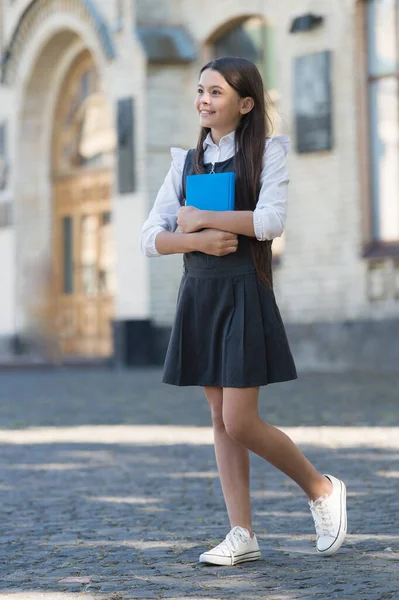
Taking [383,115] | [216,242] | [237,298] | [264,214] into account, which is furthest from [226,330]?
[383,115]

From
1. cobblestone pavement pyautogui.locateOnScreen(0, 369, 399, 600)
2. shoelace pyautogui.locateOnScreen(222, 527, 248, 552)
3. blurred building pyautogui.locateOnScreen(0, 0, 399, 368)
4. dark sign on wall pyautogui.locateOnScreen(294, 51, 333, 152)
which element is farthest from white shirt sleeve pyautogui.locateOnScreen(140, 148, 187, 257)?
dark sign on wall pyautogui.locateOnScreen(294, 51, 333, 152)

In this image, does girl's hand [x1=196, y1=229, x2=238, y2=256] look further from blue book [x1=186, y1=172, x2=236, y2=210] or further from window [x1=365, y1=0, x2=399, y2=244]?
window [x1=365, y1=0, x2=399, y2=244]

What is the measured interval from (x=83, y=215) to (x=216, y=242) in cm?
1743

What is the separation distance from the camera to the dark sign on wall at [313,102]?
16.0m

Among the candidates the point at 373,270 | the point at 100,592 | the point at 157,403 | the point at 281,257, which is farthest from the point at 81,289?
the point at 100,592

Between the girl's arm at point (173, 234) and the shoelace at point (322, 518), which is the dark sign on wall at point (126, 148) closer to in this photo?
the girl's arm at point (173, 234)

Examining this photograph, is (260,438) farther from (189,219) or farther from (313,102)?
(313,102)

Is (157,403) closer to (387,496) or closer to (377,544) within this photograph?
(387,496)

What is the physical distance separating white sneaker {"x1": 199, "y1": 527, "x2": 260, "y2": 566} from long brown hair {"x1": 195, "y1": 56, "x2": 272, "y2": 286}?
875mm

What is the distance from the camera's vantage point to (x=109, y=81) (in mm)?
19250

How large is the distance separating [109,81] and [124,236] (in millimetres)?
2307

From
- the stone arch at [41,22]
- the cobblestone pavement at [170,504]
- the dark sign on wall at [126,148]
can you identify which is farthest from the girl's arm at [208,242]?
the stone arch at [41,22]

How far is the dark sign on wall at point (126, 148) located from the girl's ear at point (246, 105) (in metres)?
14.0

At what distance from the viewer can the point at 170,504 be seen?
609 centimetres
